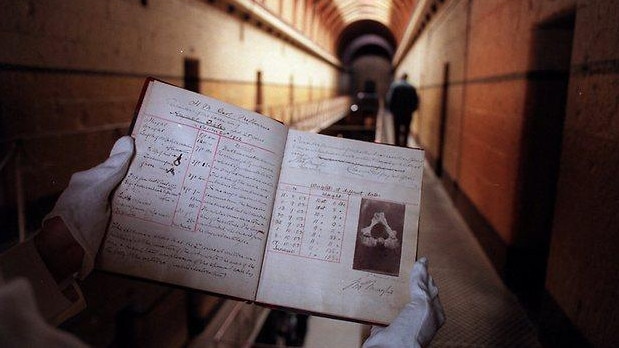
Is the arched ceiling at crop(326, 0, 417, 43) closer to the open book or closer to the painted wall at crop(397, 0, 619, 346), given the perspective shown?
the painted wall at crop(397, 0, 619, 346)

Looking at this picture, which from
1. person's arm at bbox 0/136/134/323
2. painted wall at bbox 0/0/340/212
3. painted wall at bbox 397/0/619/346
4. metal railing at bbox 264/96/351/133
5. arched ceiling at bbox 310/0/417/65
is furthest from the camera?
arched ceiling at bbox 310/0/417/65

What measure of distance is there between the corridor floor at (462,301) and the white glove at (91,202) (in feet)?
5.85

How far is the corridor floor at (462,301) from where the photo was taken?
2.42m

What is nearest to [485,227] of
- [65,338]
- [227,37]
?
[65,338]

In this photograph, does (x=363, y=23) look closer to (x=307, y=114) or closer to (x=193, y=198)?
(x=307, y=114)

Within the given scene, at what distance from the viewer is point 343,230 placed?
1.30m

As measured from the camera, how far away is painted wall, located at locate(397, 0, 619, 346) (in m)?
1.83

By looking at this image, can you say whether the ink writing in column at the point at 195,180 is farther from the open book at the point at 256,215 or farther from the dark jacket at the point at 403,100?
the dark jacket at the point at 403,100

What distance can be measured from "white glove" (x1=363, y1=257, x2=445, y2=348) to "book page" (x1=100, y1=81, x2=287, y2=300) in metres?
0.39

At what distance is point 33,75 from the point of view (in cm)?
400

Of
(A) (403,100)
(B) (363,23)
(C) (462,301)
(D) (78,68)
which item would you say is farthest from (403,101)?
(B) (363,23)
